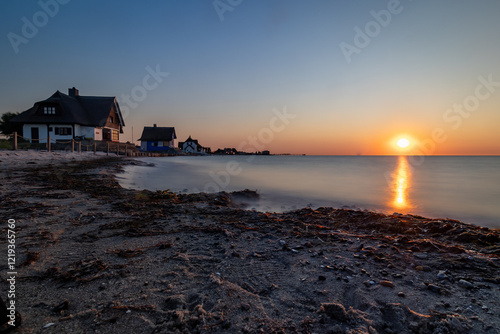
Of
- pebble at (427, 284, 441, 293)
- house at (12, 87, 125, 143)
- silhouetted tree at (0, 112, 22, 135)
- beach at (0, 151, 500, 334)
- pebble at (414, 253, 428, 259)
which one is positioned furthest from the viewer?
silhouetted tree at (0, 112, 22, 135)

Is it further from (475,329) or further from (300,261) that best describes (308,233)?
(475,329)

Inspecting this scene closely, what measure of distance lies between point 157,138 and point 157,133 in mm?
1695

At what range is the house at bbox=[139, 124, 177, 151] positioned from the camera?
68750mm

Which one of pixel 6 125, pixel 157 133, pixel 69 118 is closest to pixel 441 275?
pixel 69 118

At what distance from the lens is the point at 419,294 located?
2551 millimetres

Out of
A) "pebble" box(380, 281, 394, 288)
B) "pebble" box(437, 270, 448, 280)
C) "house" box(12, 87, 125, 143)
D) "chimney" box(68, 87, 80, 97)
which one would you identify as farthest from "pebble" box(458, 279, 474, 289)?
"chimney" box(68, 87, 80, 97)

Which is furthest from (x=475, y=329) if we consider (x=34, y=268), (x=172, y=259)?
(x=34, y=268)

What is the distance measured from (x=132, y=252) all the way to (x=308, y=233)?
10.4ft

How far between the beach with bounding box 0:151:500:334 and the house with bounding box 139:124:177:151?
6739cm

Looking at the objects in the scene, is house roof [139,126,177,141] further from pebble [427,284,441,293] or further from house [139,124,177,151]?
pebble [427,284,441,293]

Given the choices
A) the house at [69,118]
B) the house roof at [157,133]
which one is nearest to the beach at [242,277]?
the house at [69,118]

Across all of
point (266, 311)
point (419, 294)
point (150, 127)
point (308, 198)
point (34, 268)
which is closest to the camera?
point (266, 311)

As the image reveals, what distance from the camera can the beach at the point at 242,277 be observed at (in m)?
2.13

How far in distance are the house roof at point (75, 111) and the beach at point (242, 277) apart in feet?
122
